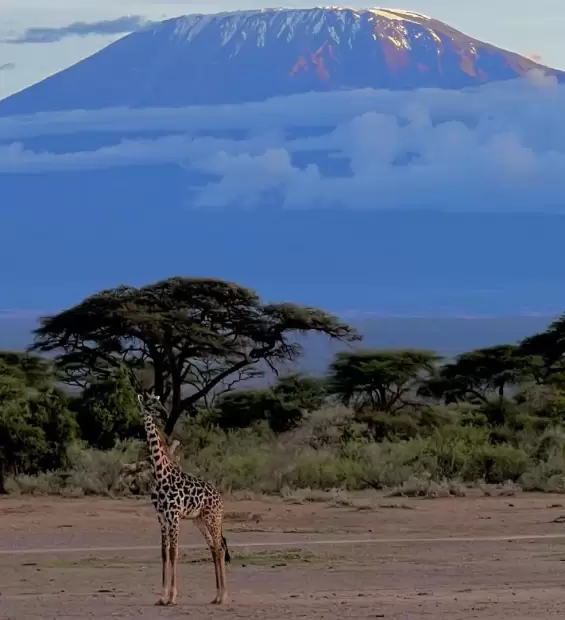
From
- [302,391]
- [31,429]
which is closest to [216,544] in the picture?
[31,429]

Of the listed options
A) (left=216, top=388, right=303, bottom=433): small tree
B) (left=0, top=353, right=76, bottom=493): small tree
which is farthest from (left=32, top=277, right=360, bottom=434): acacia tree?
(left=0, top=353, right=76, bottom=493): small tree

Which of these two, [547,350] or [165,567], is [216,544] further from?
[547,350]

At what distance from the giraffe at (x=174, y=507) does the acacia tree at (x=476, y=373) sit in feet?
69.5

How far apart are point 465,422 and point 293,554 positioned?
12896 millimetres

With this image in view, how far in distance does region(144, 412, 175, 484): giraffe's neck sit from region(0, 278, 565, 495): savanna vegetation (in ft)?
29.9

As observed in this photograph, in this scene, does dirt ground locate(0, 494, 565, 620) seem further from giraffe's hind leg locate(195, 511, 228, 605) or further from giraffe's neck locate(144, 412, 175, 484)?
giraffe's neck locate(144, 412, 175, 484)

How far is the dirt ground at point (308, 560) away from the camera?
1138 cm

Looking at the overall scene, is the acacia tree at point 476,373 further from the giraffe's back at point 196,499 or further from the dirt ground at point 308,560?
the giraffe's back at point 196,499

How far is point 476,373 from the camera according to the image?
110 feet

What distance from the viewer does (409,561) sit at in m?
14.8

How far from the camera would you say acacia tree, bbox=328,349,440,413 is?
29344mm

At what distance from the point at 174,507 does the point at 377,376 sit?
1782cm

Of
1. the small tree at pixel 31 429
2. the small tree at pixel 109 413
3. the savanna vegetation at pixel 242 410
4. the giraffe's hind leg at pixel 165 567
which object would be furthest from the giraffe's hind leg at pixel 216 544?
the small tree at pixel 109 413

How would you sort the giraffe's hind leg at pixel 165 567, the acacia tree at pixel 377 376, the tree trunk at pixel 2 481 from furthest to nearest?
the acacia tree at pixel 377 376 → the tree trunk at pixel 2 481 → the giraffe's hind leg at pixel 165 567
